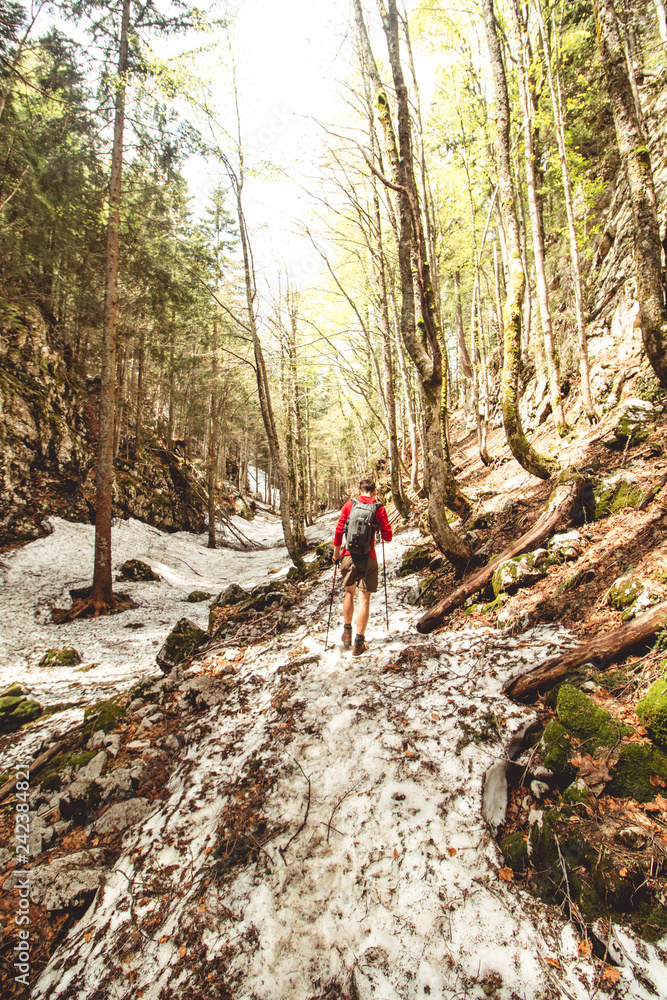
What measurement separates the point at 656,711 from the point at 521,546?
2694 millimetres

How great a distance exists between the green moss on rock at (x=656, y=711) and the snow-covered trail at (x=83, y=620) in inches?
221

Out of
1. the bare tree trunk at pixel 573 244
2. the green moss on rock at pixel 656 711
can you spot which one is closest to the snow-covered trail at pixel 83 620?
the green moss on rock at pixel 656 711

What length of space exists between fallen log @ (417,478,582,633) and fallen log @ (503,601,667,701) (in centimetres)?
158

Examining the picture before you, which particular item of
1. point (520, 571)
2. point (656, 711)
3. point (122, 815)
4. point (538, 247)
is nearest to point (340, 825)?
point (122, 815)

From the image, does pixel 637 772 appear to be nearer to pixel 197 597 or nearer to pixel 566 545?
pixel 566 545

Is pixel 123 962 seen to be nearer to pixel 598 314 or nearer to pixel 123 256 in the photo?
pixel 598 314

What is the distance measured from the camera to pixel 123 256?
9.81m

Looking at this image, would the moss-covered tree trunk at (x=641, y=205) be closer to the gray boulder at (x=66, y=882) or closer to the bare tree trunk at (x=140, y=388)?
the gray boulder at (x=66, y=882)

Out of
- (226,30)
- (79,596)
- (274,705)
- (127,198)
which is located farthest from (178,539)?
(226,30)

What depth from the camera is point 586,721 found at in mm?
2547

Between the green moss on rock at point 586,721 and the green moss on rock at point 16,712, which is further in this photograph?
the green moss on rock at point 16,712

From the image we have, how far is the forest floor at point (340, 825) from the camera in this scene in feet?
6.84

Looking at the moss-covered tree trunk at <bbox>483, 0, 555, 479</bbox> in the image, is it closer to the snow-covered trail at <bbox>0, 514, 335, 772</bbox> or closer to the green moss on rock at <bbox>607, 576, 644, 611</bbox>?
the green moss on rock at <bbox>607, 576, 644, 611</bbox>

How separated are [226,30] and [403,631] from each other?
14.3m
